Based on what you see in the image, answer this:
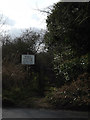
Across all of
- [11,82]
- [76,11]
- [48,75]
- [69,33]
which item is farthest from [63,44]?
[48,75]

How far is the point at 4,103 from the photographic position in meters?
11.1

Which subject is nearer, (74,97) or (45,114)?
(45,114)

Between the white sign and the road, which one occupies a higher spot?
the white sign

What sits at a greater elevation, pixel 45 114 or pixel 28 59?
pixel 28 59

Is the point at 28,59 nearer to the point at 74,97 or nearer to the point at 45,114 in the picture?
the point at 74,97

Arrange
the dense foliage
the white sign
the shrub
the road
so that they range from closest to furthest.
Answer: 1. the road
2. the shrub
3. the dense foliage
4. the white sign

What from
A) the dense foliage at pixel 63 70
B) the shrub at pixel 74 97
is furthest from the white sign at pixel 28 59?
the shrub at pixel 74 97

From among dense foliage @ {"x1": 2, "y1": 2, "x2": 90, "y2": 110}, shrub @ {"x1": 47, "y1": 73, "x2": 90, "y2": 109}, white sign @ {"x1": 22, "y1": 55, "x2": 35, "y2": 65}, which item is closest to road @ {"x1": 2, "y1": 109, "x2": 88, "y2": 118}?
shrub @ {"x1": 47, "y1": 73, "x2": 90, "y2": 109}

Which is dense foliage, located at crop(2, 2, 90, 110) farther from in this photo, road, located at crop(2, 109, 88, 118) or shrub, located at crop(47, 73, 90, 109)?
road, located at crop(2, 109, 88, 118)

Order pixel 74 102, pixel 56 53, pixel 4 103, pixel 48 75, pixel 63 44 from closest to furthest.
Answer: pixel 74 102
pixel 4 103
pixel 63 44
pixel 56 53
pixel 48 75

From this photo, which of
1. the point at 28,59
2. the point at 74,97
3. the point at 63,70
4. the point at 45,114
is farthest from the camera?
the point at 63,70

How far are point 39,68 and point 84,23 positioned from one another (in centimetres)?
828

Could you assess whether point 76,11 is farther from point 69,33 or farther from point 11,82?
point 11,82

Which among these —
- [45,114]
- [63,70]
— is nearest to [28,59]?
[63,70]
